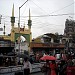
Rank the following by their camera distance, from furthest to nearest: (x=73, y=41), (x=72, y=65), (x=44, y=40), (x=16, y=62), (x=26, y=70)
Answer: (x=73, y=41), (x=44, y=40), (x=16, y=62), (x=26, y=70), (x=72, y=65)

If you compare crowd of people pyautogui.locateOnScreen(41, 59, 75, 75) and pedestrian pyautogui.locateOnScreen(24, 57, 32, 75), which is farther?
pedestrian pyautogui.locateOnScreen(24, 57, 32, 75)

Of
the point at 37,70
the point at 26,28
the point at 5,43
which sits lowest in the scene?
the point at 37,70

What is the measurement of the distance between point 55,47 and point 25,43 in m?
10.5

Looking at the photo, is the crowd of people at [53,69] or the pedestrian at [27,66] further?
the pedestrian at [27,66]

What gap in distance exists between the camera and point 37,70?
2258 cm

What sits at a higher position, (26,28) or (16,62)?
(26,28)

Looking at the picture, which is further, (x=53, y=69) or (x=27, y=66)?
(x=27, y=66)

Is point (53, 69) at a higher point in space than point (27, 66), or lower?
lower

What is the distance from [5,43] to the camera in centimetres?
3753

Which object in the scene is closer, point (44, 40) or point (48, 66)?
point (48, 66)

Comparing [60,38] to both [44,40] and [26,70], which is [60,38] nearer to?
[44,40]

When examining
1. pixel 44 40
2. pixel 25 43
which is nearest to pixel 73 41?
pixel 44 40

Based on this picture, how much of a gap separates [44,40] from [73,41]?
421 inches

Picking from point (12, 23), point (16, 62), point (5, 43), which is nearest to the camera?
point (16, 62)
